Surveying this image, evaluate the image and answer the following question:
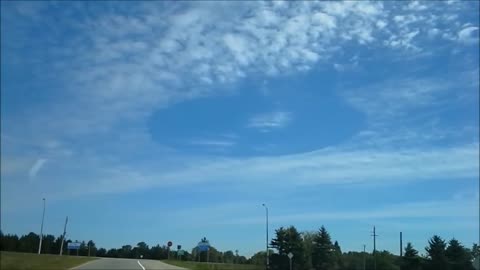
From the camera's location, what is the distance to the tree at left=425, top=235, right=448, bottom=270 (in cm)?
4306

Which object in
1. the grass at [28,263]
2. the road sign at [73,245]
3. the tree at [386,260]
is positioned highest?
the road sign at [73,245]

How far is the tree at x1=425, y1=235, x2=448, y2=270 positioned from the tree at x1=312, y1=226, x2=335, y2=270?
25774 millimetres

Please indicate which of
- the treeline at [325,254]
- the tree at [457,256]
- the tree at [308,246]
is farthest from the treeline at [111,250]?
the tree at [457,256]

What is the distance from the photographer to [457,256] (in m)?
41.0

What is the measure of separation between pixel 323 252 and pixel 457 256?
1477 inches

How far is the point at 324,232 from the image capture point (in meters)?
82.2

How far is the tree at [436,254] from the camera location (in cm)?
4306

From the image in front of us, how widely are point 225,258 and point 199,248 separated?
2209 centimetres

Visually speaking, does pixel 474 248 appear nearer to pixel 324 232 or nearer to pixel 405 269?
pixel 405 269

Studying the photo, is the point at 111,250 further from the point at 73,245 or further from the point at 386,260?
the point at 386,260

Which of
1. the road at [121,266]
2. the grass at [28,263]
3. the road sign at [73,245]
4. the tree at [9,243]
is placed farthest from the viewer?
the road sign at [73,245]

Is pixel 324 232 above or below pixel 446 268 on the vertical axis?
Result: above

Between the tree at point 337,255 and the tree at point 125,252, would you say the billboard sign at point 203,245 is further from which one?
the tree at point 125,252

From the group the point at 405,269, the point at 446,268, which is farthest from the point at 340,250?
the point at 446,268
